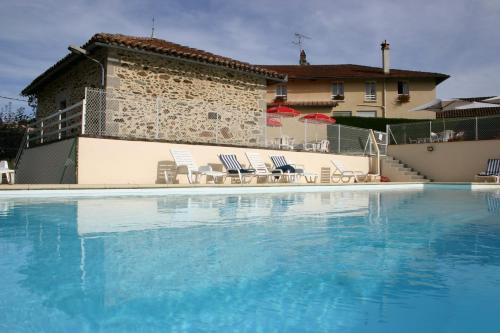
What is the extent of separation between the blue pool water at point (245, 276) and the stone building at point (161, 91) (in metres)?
7.02

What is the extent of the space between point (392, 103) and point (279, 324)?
3030 cm

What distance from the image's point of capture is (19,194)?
794 cm

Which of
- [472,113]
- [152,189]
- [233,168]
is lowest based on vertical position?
[152,189]

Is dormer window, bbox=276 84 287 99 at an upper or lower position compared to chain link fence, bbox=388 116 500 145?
upper

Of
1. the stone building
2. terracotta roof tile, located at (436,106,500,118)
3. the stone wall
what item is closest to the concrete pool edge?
the stone building

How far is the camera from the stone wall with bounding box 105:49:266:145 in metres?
11.9

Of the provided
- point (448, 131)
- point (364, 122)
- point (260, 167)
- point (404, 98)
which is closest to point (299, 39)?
point (404, 98)

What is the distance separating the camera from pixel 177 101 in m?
12.4

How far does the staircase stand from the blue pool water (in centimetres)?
1318

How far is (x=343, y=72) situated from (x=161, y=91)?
2047 centimetres

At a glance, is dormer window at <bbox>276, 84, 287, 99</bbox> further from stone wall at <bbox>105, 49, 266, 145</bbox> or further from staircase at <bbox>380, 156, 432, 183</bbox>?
stone wall at <bbox>105, 49, 266, 145</bbox>

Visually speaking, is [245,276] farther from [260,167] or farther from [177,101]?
[260,167]

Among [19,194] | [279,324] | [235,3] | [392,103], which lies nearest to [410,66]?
[392,103]

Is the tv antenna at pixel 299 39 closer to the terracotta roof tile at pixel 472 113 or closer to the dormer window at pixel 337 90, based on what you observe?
the dormer window at pixel 337 90
